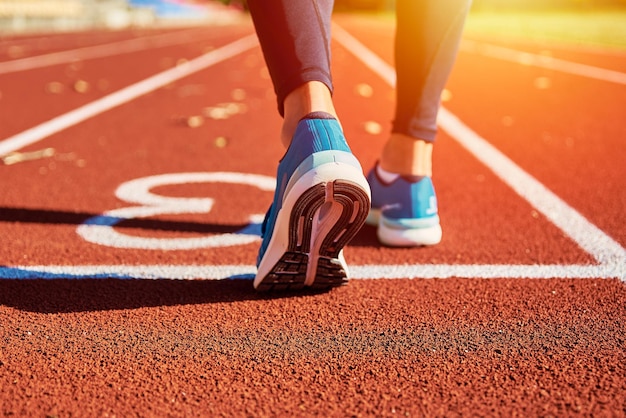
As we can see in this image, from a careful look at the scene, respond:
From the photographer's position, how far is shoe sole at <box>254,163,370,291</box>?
1.87 m

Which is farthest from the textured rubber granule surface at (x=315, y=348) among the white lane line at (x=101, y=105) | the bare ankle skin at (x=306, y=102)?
the white lane line at (x=101, y=105)

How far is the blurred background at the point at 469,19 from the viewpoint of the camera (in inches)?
777

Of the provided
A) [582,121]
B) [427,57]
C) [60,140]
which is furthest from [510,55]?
[427,57]

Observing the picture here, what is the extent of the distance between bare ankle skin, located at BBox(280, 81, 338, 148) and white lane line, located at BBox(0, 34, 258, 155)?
2762mm

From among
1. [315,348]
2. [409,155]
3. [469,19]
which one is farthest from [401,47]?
[469,19]

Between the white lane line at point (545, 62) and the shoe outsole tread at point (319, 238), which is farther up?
the shoe outsole tread at point (319, 238)

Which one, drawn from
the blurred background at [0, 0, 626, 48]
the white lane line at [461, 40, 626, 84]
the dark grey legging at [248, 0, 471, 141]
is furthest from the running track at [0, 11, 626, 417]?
the blurred background at [0, 0, 626, 48]

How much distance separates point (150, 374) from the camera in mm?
1681

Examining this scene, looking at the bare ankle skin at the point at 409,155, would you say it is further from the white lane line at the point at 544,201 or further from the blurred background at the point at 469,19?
the blurred background at the point at 469,19

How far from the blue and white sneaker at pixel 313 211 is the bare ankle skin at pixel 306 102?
0.14 feet

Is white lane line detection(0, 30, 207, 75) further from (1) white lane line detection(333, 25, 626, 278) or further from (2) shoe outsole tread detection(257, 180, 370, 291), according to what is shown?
(2) shoe outsole tread detection(257, 180, 370, 291)

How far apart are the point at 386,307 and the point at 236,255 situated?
2.15 feet

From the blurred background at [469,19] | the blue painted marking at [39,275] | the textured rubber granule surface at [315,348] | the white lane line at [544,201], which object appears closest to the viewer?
the textured rubber granule surface at [315,348]

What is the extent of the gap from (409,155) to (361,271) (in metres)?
0.53
